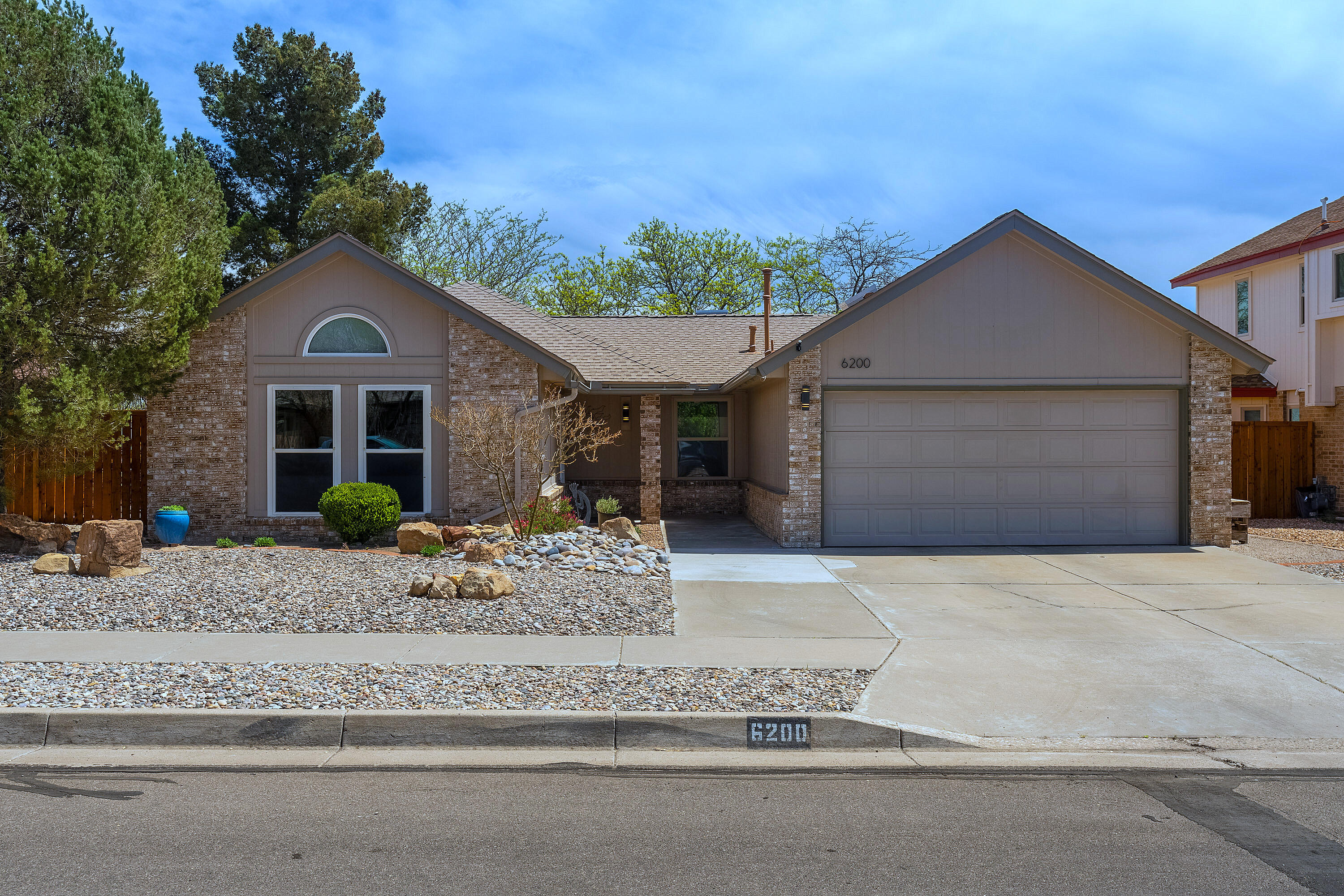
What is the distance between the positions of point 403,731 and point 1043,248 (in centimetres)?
1152

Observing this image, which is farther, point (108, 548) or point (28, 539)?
point (28, 539)

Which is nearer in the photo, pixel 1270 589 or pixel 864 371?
pixel 1270 589

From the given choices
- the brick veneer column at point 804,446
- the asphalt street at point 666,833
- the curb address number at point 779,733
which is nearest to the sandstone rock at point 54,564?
the asphalt street at point 666,833

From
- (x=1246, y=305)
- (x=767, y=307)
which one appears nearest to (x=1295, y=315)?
(x=1246, y=305)

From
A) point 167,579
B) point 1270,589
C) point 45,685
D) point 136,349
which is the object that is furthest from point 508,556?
point 1270,589

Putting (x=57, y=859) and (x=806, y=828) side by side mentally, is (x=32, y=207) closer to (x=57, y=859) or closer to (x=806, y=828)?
(x=57, y=859)

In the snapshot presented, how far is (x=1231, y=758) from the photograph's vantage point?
5.45 metres

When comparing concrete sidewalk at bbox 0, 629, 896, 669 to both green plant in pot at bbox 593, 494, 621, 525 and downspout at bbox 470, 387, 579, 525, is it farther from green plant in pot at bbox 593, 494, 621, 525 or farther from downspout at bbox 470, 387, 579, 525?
green plant in pot at bbox 593, 494, 621, 525

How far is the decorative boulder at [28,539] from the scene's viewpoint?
36.6ft

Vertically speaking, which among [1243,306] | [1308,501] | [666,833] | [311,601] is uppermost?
[1243,306]

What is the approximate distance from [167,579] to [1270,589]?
12.0 meters

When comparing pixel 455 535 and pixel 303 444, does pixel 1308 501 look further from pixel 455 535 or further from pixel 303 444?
pixel 303 444

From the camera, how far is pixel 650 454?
53.8ft

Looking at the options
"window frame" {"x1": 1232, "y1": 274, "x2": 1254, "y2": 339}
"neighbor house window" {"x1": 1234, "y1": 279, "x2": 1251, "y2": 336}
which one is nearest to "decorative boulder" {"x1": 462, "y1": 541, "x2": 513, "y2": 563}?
"window frame" {"x1": 1232, "y1": 274, "x2": 1254, "y2": 339}
